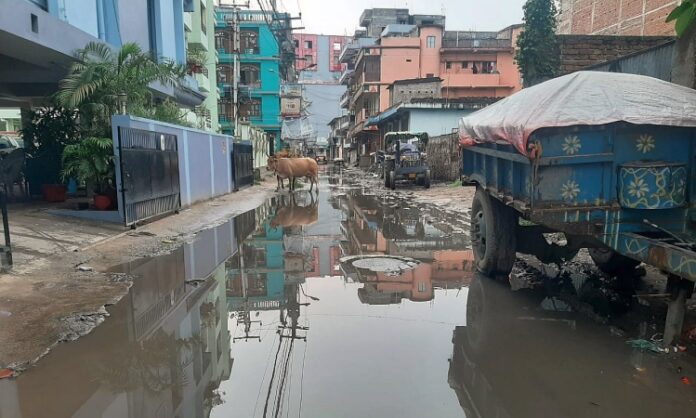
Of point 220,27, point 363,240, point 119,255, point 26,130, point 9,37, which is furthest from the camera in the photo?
point 220,27

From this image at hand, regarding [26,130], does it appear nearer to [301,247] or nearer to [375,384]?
[301,247]

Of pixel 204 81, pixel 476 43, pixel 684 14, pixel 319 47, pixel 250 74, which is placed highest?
pixel 319 47

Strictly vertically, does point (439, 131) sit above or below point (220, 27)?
below

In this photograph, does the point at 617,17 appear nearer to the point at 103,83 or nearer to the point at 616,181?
the point at 616,181

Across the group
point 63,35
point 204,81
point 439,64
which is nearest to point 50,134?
point 63,35

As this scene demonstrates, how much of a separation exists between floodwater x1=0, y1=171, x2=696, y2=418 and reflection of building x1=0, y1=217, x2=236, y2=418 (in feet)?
0.05

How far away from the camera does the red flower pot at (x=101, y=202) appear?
964 cm

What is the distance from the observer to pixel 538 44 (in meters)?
13.2

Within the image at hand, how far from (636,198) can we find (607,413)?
1.89 m

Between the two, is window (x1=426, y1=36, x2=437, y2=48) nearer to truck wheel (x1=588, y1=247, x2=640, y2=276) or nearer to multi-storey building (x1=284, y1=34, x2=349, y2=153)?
multi-storey building (x1=284, y1=34, x2=349, y2=153)

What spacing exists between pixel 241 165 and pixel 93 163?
11.8 m

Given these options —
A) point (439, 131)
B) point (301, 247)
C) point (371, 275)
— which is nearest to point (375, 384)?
point (371, 275)

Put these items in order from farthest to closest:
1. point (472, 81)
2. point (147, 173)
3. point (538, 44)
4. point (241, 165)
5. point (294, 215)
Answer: point (472, 81) → point (241, 165) → point (538, 44) → point (294, 215) → point (147, 173)

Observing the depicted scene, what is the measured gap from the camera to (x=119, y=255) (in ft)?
23.9
